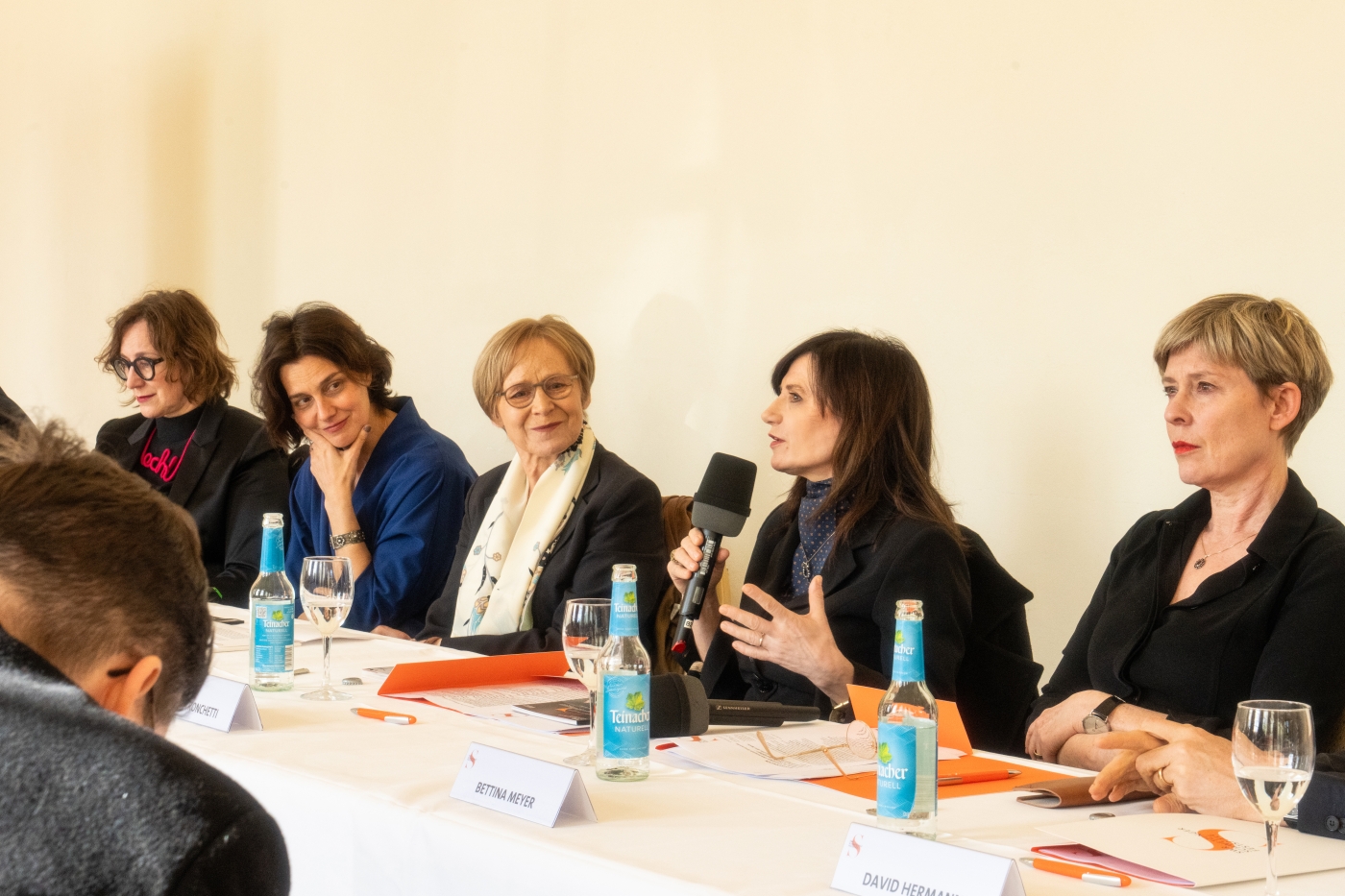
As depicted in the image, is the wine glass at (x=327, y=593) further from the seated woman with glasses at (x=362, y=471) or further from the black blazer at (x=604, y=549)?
the seated woman with glasses at (x=362, y=471)

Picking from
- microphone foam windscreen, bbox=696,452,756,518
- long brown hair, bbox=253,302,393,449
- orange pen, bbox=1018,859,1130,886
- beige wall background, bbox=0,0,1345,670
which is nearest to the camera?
orange pen, bbox=1018,859,1130,886

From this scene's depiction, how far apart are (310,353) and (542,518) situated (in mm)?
943

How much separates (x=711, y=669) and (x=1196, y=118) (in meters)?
1.57

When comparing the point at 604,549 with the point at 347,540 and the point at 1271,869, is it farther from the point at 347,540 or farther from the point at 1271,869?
the point at 1271,869

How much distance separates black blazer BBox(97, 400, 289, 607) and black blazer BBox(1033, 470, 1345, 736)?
2.37 m

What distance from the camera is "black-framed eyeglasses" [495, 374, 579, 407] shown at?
3.14m

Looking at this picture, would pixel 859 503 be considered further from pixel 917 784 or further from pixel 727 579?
pixel 917 784

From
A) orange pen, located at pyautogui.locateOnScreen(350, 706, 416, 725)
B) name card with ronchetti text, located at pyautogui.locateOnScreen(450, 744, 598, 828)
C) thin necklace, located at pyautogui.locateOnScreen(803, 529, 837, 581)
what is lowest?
orange pen, located at pyautogui.locateOnScreen(350, 706, 416, 725)

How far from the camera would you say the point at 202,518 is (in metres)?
3.75

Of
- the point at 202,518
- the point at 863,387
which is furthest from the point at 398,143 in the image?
the point at 863,387

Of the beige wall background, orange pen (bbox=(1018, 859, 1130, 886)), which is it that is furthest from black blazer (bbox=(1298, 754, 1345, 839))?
the beige wall background

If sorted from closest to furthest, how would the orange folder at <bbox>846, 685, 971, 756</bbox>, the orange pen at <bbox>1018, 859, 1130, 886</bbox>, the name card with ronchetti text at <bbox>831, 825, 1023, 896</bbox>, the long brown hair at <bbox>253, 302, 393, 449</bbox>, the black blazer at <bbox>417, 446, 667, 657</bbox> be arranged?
the name card with ronchetti text at <bbox>831, 825, 1023, 896</bbox>
the orange pen at <bbox>1018, 859, 1130, 886</bbox>
the orange folder at <bbox>846, 685, 971, 756</bbox>
the black blazer at <bbox>417, 446, 667, 657</bbox>
the long brown hair at <bbox>253, 302, 393, 449</bbox>

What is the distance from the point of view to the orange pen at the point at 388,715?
69.0 inches

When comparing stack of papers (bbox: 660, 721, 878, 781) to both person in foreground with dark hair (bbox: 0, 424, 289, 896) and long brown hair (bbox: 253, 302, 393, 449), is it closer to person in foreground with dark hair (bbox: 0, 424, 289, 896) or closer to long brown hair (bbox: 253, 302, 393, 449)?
person in foreground with dark hair (bbox: 0, 424, 289, 896)
